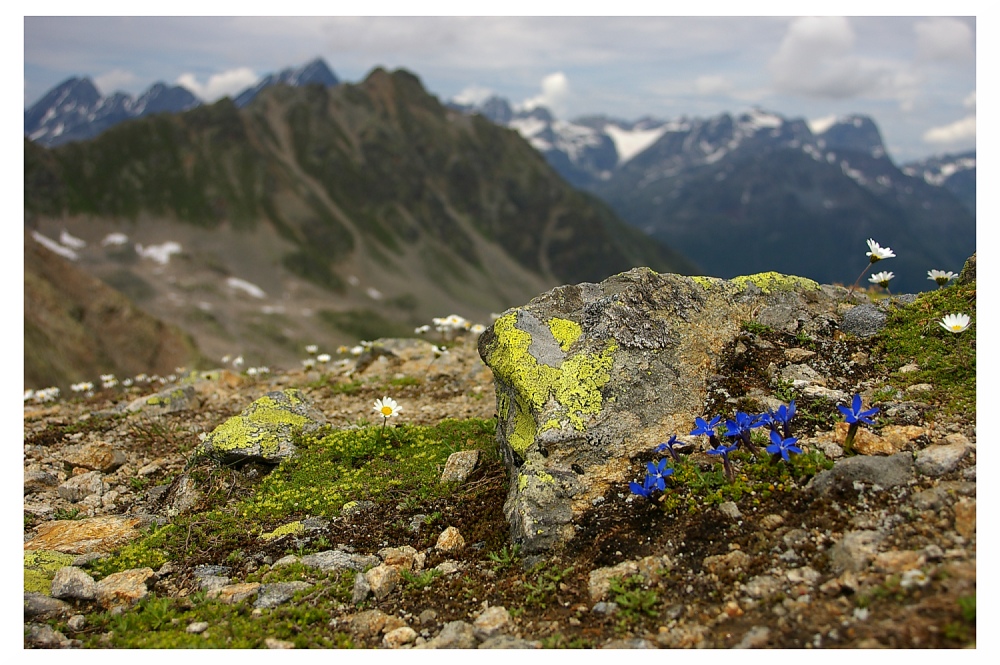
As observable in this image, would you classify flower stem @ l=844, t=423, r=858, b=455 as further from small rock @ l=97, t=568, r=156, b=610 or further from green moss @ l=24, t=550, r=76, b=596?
green moss @ l=24, t=550, r=76, b=596

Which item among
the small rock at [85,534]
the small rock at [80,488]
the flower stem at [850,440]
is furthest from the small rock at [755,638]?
the small rock at [80,488]

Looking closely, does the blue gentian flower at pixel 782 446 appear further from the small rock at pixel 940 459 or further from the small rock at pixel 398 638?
the small rock at pixel 398 638

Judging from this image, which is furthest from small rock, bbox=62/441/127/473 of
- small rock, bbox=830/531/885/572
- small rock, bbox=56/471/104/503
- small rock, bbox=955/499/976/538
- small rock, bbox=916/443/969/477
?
small rock, bbox=955/499/976/538

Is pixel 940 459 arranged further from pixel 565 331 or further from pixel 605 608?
pixel 565 331

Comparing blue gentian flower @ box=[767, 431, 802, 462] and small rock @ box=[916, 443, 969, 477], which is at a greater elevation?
blue gentian flower @ box=[767, 431, 802, 462]

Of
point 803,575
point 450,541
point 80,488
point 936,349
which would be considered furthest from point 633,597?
point 80,488

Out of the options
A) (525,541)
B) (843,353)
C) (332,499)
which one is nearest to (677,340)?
(843,353)

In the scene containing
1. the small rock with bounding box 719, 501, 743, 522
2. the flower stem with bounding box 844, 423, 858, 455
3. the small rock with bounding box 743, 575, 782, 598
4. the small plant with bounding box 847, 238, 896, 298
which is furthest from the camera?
the small plant with bounding box 847, 238, 896, 298

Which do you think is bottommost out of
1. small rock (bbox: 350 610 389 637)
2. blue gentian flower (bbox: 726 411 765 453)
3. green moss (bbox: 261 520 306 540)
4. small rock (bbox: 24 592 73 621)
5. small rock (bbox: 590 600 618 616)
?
small rock (bbox: 350 610 389 637)
